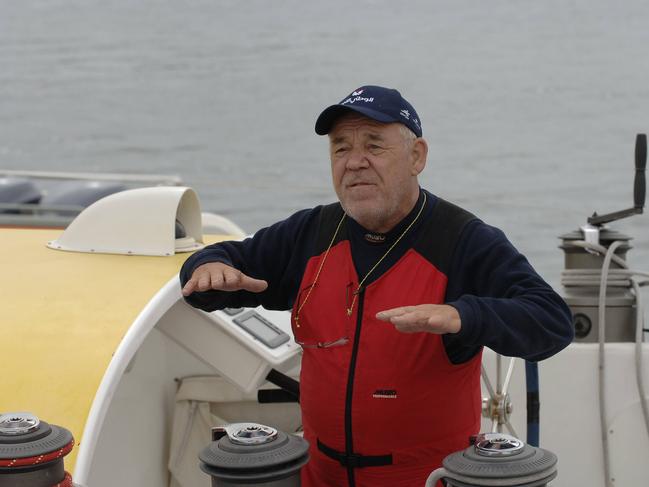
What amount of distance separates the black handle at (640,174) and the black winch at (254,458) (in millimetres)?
2377

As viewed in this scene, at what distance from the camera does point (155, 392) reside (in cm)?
417

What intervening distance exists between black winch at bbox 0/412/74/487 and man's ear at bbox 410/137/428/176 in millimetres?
1060

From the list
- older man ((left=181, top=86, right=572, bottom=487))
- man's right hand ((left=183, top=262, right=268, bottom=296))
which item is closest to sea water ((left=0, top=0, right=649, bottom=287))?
older man ((left=181, top=86, right=572, bottom=487))

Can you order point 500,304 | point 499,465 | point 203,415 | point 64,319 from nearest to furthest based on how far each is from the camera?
point 499,465 → point 500,304 → point 64,319 → point 203,415

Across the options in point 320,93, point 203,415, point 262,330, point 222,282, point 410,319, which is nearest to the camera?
point 410,319

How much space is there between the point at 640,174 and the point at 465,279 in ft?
6.47

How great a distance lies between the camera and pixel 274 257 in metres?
2.83

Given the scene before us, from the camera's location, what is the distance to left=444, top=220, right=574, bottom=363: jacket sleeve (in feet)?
7.27

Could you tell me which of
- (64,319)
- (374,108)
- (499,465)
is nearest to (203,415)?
(64,319)

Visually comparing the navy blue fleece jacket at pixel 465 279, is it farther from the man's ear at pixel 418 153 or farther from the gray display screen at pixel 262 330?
the gray display screen at pixel 262 330

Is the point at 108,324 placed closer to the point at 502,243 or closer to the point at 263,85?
the point at 502,243

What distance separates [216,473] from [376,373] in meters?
0.51

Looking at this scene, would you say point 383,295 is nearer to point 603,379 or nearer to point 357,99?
point 357,99

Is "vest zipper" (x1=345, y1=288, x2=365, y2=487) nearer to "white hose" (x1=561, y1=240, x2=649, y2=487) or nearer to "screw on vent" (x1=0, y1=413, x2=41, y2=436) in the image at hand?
"screw on vent" (x1=0, y1=413, x2=41, y2=436)
